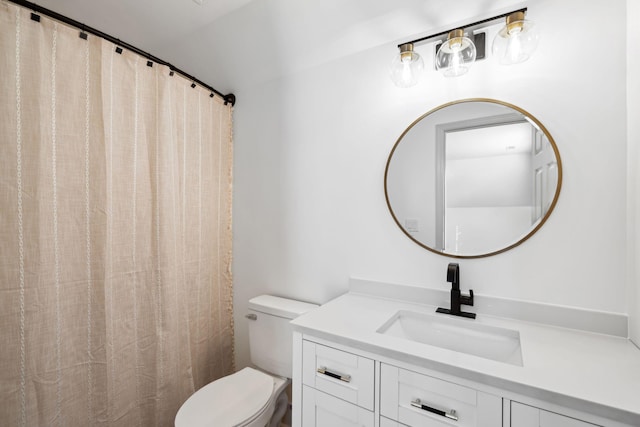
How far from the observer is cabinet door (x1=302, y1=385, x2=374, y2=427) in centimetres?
98

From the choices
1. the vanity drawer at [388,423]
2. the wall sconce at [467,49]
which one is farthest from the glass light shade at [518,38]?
the vanity drawer at [388,423]

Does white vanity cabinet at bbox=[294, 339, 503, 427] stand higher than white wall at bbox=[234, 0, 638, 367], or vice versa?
white wall at bbox=[234, 0, 638, 367]

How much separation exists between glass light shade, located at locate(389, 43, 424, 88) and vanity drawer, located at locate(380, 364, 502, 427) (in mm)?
1174

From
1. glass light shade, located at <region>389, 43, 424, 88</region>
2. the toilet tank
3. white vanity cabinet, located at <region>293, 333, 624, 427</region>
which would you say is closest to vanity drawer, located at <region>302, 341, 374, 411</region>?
white vanity cabinet, located at <region>293, 333, 624, 427</region>

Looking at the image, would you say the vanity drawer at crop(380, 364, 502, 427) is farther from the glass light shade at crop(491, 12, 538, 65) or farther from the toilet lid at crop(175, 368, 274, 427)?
the glass light shade at crop(491, 12, 538, 65)

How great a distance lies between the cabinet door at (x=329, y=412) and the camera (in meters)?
0.98

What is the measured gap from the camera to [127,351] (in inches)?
53.0

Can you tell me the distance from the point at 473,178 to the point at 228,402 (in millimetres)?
1530

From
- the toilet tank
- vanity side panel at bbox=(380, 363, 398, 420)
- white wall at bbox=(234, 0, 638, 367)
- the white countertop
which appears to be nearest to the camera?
the white countertop

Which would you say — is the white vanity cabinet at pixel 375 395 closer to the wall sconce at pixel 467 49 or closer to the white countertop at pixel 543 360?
the white countertop at pixel 543 360

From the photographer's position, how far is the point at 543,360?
2.81ft

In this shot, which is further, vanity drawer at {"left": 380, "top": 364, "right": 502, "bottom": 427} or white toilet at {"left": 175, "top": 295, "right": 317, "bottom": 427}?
white toilet at {"left": 175, "top": 295, "right": 317, "bottom": 427}

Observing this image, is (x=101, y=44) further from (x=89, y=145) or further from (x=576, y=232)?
(x=576, y=232)

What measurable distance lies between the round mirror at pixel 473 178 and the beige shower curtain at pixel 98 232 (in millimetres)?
1184
